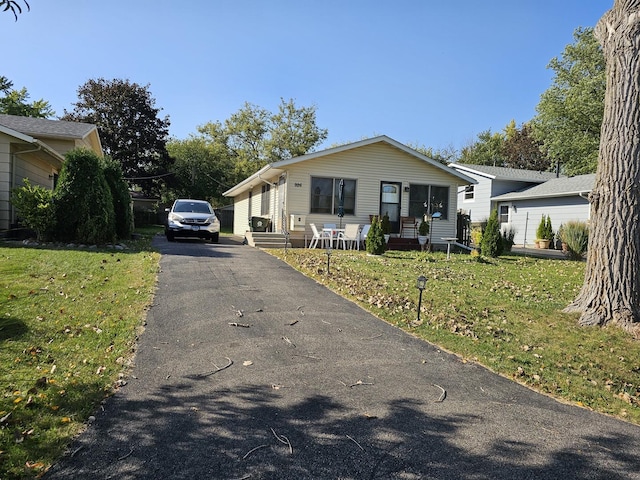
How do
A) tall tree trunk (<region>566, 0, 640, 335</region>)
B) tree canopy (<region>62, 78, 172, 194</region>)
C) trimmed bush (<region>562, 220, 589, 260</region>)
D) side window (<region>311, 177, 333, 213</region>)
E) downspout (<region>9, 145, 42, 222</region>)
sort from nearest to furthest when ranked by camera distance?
tall tree trunk (<region>566, 0, 640, 335</region>)
downspout (<region>9, 145, 42, 222</region>)
trimmed bush (<region>562, 220, 589, 260</region>)
side window (<region>311, 177, 333, 213</region>)
tree canopy (<region>62, 78, 172, 194</region>)

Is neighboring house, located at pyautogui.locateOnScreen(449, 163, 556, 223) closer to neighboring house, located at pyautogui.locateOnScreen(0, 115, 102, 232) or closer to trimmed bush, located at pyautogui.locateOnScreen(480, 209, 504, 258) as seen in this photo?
trimmed bush, located at pyautogui.locateOnScreen(480, 209, 504, 258)

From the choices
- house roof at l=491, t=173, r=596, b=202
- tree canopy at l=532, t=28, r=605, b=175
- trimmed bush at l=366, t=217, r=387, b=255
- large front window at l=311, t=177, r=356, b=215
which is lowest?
trimmed bush at l=366, t=217, r=387, b=255

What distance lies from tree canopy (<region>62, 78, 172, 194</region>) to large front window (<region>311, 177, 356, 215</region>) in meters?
23.1

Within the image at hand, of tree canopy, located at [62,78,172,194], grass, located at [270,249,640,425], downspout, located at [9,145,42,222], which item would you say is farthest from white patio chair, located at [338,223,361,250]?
tree canopy, located at [62,78,172,194]

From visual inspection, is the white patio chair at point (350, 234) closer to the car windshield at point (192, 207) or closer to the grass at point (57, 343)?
the car windshield at point (192, 207)

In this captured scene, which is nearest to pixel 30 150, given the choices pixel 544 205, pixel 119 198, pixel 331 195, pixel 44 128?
pixel 119 198

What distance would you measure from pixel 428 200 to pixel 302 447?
15106 mm

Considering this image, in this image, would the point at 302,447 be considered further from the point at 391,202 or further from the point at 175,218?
the point at 391,202

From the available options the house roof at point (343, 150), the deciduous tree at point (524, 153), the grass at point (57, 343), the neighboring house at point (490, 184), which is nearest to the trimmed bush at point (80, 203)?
the grass at point (57, 343)

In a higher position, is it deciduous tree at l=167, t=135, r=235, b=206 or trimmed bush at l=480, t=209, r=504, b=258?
deciduous tree at l=167, t=135, r=235, b=206

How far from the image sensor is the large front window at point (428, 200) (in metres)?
16.8

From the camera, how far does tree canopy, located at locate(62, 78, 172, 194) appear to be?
34000mm

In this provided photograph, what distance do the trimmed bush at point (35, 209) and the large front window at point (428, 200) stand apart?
464 inches

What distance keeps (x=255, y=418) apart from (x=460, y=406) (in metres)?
1.61
